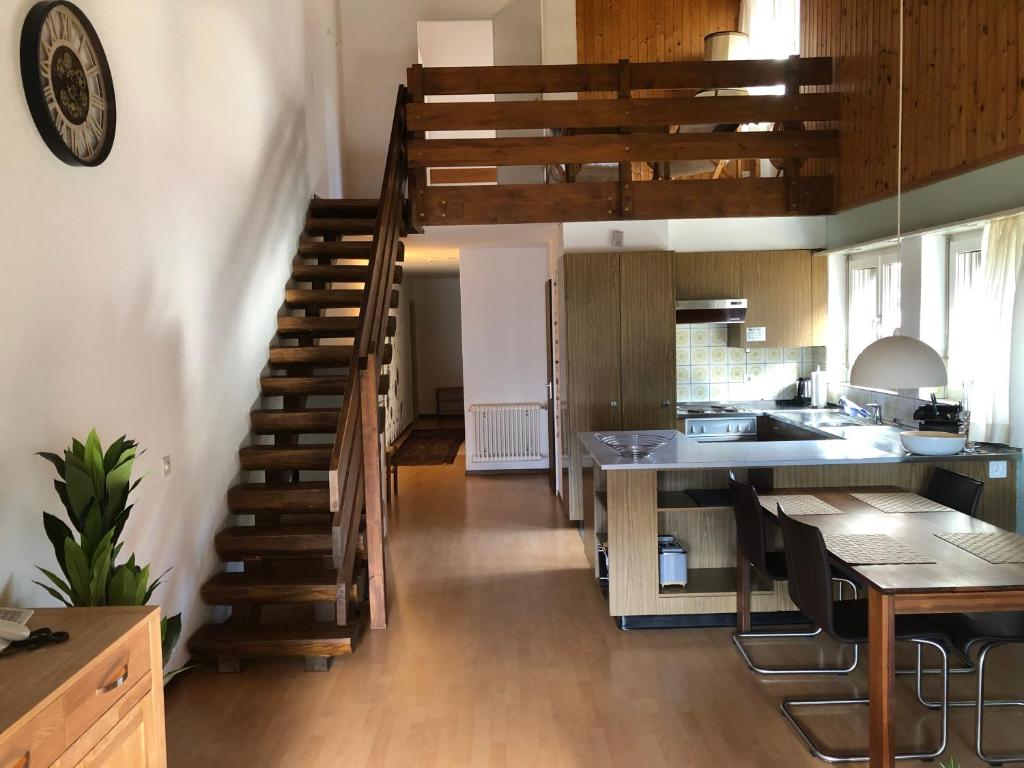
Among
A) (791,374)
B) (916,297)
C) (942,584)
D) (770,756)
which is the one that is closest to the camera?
(942,584)

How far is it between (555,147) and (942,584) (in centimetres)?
414

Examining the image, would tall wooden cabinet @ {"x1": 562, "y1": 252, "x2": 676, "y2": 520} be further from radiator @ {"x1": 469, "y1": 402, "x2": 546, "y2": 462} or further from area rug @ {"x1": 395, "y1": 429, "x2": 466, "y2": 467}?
area rug @ {"x1": 395, "y1": 429, "x2": 466, "y2": 467}

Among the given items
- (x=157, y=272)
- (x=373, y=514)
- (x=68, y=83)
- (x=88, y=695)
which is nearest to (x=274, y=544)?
(x=373, y=514)

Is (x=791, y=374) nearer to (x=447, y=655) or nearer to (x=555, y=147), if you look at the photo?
(x=555, y=147)

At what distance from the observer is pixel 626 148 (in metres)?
5.90

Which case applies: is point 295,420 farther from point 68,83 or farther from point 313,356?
point 68,83

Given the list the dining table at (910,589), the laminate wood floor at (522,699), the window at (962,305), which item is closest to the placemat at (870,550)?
the dining table at (910,589)

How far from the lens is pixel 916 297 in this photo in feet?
16.8

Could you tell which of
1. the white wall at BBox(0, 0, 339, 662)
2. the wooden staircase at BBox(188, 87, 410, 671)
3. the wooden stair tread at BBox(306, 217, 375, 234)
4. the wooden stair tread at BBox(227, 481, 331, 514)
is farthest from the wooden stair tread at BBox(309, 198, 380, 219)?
the wooden stair tread at BBox(227, 481, 331, 514)

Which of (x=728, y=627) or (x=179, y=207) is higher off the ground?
(x=179, y=207)

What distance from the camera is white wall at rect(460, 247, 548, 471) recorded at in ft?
29.5

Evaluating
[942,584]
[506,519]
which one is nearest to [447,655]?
[942,584]

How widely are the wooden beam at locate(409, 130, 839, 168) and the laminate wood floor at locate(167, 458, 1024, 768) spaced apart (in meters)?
2.95

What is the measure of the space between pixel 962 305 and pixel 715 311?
5.86 feet
